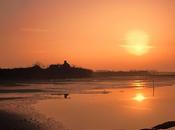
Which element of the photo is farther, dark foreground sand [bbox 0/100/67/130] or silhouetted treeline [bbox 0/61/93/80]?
silhouetted treeline [bbox 0/61/93/80]

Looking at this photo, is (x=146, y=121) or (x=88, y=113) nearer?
(x=146, y=121)

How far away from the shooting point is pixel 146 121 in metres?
25.2

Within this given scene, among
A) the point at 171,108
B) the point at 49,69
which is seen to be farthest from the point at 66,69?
the point at 171,108

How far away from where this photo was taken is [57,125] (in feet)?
75.9

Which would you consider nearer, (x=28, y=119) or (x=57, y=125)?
(x=57, y=125)

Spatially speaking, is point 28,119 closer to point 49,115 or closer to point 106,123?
point 49,115

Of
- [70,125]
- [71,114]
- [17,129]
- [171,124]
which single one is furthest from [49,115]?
[171,124]

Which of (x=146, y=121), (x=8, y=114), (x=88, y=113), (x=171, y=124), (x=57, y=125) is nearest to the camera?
(x=171, y=124)

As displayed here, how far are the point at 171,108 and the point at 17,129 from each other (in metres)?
15.7

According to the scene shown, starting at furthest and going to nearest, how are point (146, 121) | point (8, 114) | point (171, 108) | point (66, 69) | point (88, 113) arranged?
point (66, 69)
point (171, 108)
point (88, 113)
point (8, 114)
point (146, 121)

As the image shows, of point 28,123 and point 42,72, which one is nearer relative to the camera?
point 28,123

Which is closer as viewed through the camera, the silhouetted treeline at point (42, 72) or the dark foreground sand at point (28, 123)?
the dark foreground sand at point (28, 123)

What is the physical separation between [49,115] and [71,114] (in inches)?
79.2

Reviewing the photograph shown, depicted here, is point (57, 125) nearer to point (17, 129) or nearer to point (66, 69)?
point (17, 129)
